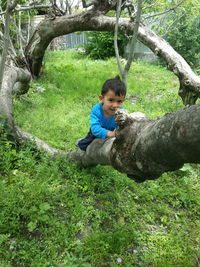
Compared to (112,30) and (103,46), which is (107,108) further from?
(103,46)

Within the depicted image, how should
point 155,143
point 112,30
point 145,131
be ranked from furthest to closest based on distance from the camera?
1. point 112,30
2. point 145,131
3. point 155,143

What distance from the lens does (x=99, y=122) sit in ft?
9.76

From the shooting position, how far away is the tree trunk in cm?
505

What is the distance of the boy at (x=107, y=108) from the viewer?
268cm

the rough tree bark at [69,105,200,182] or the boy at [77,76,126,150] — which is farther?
the boy at [77,76,126,150]

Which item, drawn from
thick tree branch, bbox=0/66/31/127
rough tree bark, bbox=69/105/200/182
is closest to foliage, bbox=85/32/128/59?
thick tree branch, bbox=0/66/31/127

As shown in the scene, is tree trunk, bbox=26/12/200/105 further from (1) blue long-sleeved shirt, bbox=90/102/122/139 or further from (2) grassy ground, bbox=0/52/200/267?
(1) blue long-sleeved shirt, bbox=90/102/122/139

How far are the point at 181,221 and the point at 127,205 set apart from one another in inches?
25.5

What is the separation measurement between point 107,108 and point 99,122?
0.66 feet

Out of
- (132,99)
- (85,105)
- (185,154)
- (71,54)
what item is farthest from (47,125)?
(71,54)

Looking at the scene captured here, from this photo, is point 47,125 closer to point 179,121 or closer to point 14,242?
point 14,242

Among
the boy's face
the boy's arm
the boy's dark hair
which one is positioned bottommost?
the boy's arm

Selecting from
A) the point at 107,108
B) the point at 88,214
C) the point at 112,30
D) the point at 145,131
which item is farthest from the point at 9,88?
the point at 145,131

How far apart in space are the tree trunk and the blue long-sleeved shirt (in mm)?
2393
